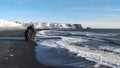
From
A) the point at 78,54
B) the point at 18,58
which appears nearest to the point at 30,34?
the point at 78,54

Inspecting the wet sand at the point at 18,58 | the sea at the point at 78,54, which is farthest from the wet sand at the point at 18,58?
the sea at the point at 78,54

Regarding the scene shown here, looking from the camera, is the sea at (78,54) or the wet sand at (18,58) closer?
the wet sand at (18,58)

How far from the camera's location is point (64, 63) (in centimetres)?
1389

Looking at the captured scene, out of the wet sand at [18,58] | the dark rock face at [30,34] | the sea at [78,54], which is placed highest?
the dark rock face at [30,34]

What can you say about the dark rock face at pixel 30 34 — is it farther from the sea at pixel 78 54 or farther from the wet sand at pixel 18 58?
the wet sand at pixel 18 58

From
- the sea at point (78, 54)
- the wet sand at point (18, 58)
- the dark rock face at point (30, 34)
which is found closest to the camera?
the wet sand at point (18, 58)

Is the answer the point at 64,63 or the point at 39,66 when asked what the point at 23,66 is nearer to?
the point at 39,66

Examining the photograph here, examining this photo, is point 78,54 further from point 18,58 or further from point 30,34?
point 30,34

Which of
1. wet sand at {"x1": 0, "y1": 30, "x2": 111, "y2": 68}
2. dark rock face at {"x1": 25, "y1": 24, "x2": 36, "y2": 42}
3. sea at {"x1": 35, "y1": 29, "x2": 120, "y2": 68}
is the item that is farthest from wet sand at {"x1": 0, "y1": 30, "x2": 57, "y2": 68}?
dark rock face at {"x1": 25, "y1": 24, "x2": 36, "y2": 42}

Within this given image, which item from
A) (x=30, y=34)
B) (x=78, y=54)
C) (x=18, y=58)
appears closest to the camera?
(x=18, y=58)

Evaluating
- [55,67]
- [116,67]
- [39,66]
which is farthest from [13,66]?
[116,67]

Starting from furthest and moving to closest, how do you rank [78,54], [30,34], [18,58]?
[30,34]
[78,54]
[18,58]

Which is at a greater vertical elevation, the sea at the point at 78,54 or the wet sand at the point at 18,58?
the wet sand at the point at 18,58

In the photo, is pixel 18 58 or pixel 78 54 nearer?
pixel 18 58
